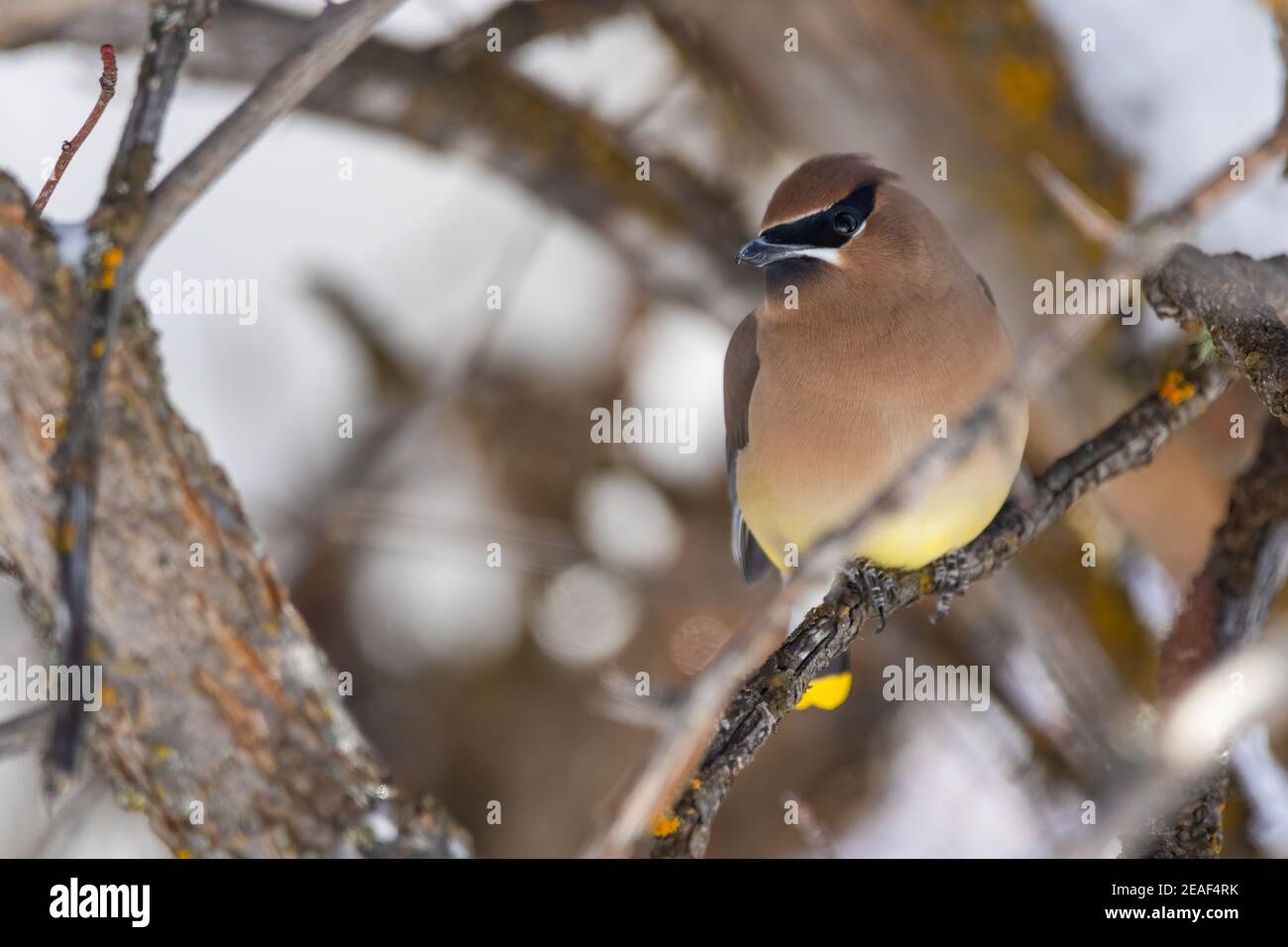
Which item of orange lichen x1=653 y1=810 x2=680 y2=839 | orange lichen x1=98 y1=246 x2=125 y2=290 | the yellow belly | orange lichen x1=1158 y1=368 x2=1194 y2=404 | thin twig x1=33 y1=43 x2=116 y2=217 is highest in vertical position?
thin twig x1=33 y1=43 x2=116 y2=217

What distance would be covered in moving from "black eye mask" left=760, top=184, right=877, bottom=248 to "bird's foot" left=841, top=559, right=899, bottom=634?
0.77 m

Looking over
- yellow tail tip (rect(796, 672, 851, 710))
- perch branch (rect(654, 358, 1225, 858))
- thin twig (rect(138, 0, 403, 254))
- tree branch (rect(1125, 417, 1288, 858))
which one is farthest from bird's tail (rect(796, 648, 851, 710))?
thin twig (rect(138, 0, 403, 254))

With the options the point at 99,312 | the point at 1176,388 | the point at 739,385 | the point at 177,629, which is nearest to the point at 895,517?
the point at 1176,388

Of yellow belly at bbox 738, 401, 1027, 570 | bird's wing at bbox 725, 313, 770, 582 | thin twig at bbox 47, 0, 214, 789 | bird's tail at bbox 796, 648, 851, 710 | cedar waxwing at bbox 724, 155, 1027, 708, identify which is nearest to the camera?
thin twig at bbox 47, 0, 214, 789

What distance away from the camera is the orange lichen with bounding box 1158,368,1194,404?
2838 millimetres

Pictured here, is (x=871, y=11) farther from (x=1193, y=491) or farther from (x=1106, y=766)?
(x=1106, y=766)

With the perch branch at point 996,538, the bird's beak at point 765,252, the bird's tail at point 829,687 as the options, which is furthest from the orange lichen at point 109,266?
the bird's tail at point 829,687

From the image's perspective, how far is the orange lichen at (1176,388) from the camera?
2838 millimetres

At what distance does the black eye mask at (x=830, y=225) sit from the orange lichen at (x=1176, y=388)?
2.57ft

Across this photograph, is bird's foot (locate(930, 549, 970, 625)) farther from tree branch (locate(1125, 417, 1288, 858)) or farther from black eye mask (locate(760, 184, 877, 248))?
black eye mask (locate(760, 184, 877, 248))

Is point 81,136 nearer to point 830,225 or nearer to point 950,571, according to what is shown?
point 830,225

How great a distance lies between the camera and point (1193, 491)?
165 inches

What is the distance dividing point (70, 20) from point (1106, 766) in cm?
342

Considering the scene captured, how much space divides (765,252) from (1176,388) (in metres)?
0.95
